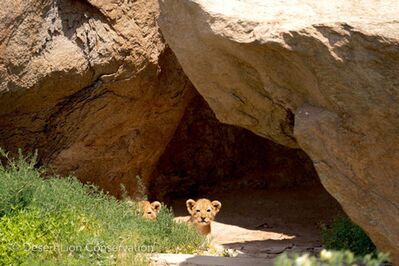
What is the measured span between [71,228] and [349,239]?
307 cm

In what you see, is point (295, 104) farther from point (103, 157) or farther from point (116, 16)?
point (103, 157)

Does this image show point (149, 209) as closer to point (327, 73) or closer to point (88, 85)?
point (88, 85)

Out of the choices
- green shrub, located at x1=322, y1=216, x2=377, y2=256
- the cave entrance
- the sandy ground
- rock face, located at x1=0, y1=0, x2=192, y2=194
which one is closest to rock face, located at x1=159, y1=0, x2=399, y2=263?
green shrub, located at x1=322, y1=216, x2=377, y2=256

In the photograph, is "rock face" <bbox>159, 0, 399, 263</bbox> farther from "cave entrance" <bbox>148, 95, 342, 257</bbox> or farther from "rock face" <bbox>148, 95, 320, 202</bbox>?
"rock face" <bbox>148, 95, 320, 202</bbox>

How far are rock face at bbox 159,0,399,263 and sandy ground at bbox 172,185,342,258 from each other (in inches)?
134

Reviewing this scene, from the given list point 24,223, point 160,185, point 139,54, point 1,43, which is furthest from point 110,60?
point 160,185

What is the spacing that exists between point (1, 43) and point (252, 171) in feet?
21.5

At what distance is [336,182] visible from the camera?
20.7 feet

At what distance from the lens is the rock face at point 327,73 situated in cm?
573

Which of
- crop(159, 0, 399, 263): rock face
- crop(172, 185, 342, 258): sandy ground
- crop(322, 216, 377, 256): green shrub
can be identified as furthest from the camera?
crop(172, 185, 342, 258): sandy ground

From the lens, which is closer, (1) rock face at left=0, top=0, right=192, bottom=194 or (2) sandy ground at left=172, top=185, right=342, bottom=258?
(1) rock face at left=0, top=0, right=192, bottom=194

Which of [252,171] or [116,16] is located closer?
[116,16]

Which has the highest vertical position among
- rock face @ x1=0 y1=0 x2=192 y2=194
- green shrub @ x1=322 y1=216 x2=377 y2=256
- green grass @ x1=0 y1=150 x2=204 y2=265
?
rock face @ x1=0 y1=0 x2=192 y2=194

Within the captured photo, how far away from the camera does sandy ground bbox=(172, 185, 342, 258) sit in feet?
34.4
